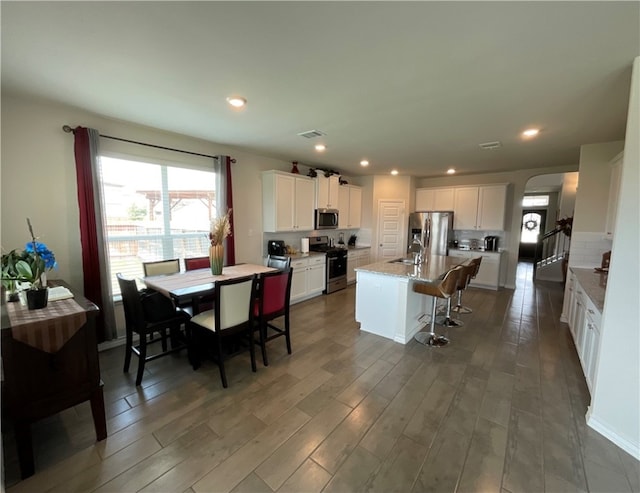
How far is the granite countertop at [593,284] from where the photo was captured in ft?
7.59

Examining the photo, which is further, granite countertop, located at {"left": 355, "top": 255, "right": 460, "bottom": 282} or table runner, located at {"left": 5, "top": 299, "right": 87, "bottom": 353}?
granite countertop, located at {"left": 355, "top": 255, "right": 460, "bottom": 282}

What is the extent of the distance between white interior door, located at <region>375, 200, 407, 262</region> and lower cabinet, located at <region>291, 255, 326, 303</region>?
6.74ft

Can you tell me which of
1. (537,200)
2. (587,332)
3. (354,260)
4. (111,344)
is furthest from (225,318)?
(537,200)

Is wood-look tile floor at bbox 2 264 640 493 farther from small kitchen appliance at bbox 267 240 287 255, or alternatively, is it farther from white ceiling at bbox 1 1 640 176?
white ceiling at bbox 1 1 640 176

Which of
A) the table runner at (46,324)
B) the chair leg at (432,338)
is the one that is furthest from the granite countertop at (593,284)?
the table runner at (46,324)

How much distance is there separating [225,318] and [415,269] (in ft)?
7.67

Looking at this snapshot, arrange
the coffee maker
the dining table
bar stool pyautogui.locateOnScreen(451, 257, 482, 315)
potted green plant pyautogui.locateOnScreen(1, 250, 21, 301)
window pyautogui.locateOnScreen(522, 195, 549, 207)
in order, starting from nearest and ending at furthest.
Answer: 1. potted green plant pyautogui.locateOnScreen(1, 250, 21, 301)
2. the dining table
3. bar stool pyautogui.locateOnScreen(451, 257, 482, 315)
4. the coffee maker
5. window pyautogui.locateOnScreen(522, 195, 549, 207)

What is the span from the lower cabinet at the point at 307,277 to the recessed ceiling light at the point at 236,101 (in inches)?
104

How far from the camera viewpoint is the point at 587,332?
2502 mm

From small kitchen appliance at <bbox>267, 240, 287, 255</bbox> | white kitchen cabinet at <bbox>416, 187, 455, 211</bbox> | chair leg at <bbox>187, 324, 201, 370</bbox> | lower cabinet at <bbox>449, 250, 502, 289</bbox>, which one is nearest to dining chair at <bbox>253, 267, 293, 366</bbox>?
chair leg at <bbox>187, 324, 201, 370</bbox>

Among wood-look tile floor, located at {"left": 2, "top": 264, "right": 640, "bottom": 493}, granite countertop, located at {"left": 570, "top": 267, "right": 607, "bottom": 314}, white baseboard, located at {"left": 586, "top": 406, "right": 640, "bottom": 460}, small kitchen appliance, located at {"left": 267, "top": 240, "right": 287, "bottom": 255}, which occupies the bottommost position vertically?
wood-look tile floor, located at {"left": 2, "top": 264, "right": 640, "bottom": 493}

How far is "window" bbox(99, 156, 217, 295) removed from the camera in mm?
3105

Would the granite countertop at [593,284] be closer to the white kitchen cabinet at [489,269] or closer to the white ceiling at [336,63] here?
the white ceiling at [336,63]

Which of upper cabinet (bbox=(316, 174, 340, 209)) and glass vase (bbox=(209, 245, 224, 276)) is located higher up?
upper cabinet (bbox=(316, 174, 340, 209))
